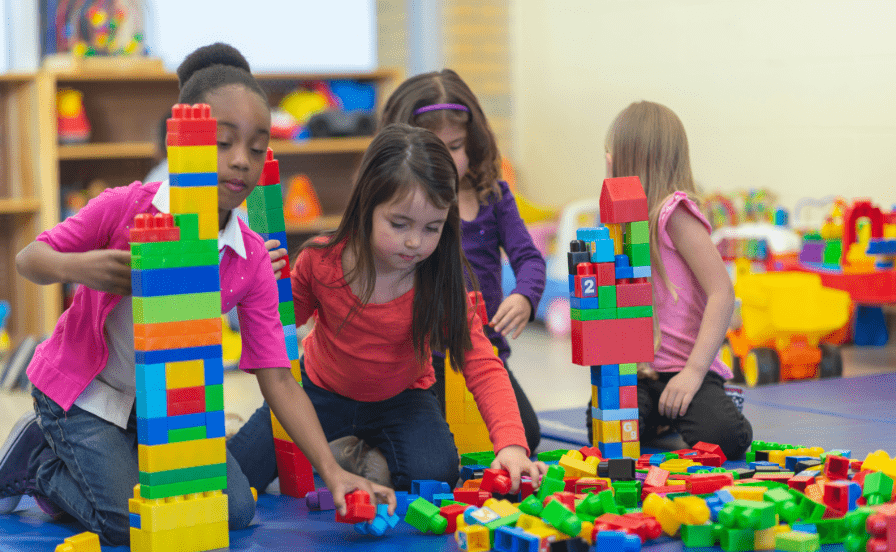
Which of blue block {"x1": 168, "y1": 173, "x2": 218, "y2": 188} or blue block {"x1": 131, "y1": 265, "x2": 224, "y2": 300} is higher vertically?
blue block {"x1": 168, "y1": 173, "x2": 218, "y2": 188}

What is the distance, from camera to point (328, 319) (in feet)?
5.86

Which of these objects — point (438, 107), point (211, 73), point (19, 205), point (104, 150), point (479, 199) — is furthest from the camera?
point (104, 150)

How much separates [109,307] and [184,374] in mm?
237

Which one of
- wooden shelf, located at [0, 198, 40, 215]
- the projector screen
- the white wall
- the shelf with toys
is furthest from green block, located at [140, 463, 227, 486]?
the projector screen

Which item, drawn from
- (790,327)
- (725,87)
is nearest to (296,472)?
(790,327)

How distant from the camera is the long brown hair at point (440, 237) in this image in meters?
1.61

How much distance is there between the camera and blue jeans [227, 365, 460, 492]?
68.9 inches

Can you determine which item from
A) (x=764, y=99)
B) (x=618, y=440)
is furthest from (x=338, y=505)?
(x=764, y=99)

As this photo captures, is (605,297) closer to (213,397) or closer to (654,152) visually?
(654,152)

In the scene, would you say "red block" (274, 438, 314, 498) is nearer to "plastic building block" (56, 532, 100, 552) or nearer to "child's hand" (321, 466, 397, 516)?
"child's hand" (321, 466, 397, 516)

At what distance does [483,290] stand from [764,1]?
85.9 inches

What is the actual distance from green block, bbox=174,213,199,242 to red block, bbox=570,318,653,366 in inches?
27.7

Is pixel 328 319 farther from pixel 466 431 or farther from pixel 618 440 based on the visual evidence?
pixel 618 440

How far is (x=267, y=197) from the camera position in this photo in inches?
71.1
